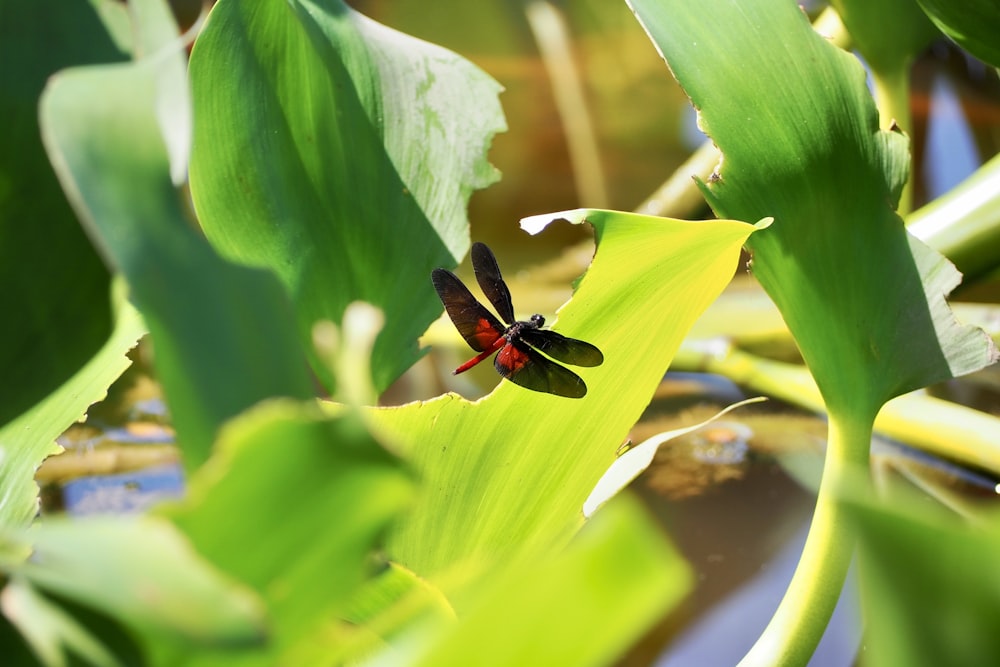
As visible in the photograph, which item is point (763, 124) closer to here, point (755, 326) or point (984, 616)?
point (984, 616)

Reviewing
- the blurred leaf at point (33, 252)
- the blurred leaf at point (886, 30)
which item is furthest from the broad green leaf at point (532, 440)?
the blurred leaf at point (886, 30)

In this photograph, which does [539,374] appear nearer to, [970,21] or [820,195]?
[820,195]

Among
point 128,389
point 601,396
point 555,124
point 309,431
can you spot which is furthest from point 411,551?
point 555,124

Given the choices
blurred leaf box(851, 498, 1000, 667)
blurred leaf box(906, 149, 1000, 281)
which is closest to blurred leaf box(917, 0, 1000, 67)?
blurred leaf box(906, 149, 1000, 281)

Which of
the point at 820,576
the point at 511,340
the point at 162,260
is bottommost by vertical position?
the point at 820,576

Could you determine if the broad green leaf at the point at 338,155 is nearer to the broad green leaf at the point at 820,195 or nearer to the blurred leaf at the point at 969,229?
the broad green leaf at the point at 820,195

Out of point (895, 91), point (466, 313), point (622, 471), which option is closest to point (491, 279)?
point (466, 313)
